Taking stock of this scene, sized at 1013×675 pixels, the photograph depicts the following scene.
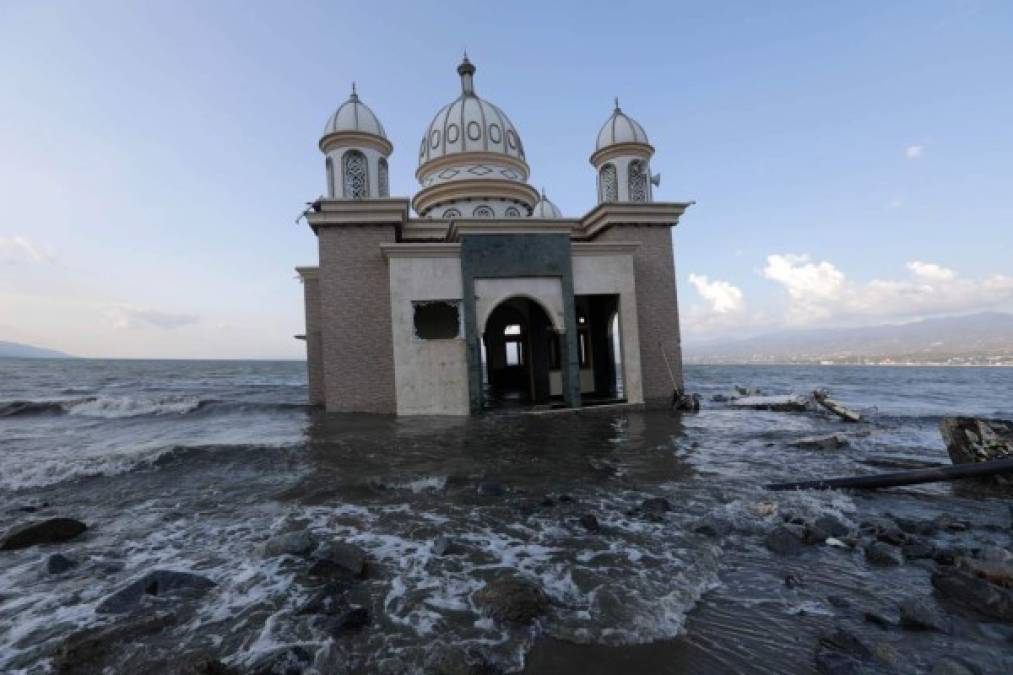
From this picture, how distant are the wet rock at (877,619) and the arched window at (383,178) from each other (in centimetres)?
1788

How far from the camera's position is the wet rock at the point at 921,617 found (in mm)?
3254

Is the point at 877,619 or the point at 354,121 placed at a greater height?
the point at 354,121

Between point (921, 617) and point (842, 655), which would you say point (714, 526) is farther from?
point (842, 655)

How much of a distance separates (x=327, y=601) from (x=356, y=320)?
12.4 m

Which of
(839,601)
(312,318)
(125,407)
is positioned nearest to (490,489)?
(839,601)

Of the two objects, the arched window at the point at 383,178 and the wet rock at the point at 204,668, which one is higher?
the arched window at the point at 383,178

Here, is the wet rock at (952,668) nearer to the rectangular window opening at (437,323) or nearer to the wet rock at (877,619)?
the wet rock at (877,619)

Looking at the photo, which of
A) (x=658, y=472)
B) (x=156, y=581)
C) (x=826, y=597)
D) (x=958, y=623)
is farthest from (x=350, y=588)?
(x=658, y=472)

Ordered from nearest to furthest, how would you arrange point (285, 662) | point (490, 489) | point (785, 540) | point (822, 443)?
point (285, 662)
point (785, 540)
point (490, 489)
point (822, 443)

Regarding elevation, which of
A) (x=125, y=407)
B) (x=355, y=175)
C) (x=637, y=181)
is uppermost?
(x=355, y=175)

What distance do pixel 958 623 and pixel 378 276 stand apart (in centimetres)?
1471

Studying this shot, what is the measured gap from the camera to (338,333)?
1525cm

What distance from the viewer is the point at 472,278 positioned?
14.7 meters

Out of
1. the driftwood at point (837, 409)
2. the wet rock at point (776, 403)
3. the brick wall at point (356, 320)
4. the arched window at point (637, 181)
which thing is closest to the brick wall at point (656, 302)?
A: the arched window at point (637, 181)
